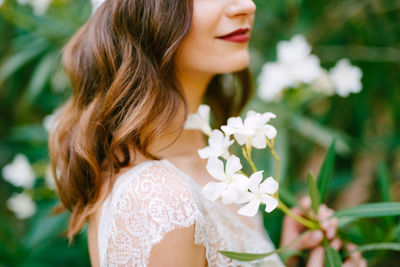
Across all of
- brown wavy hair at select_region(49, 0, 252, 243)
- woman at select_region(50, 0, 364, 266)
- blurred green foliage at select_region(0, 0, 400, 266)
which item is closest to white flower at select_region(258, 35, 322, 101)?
blurred green foliage at select_region(0, 0, 400, 266)

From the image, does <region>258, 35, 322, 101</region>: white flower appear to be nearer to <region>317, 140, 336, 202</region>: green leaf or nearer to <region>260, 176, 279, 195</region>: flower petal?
<region>317, 140, 336, 202</region>: green leaf

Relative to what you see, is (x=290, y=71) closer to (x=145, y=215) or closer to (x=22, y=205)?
(x=145, y=215)

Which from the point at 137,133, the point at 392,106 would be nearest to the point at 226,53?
the point at 137,133

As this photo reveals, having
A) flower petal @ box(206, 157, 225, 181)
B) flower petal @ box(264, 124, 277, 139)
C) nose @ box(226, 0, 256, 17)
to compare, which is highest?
nose @ box(226, 0, 256, 17)

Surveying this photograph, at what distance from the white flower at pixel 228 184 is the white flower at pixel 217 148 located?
38 mm

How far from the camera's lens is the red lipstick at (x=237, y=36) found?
89 centimetres

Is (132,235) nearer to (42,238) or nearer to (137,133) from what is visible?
(137,133)

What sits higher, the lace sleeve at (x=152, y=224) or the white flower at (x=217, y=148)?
the white flower at (x=217, y=148)

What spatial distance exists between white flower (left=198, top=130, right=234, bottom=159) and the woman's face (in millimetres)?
281

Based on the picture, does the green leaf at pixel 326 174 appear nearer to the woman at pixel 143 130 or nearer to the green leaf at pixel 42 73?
the woman at pixel 143 130

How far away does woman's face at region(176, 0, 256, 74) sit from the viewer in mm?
837

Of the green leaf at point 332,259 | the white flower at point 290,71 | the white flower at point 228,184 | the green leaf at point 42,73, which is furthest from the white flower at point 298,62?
the green leaf at point 42,73

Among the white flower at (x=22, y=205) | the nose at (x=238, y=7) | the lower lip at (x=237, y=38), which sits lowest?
the white flower at (x=22, y=205)

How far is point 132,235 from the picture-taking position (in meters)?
0.72
